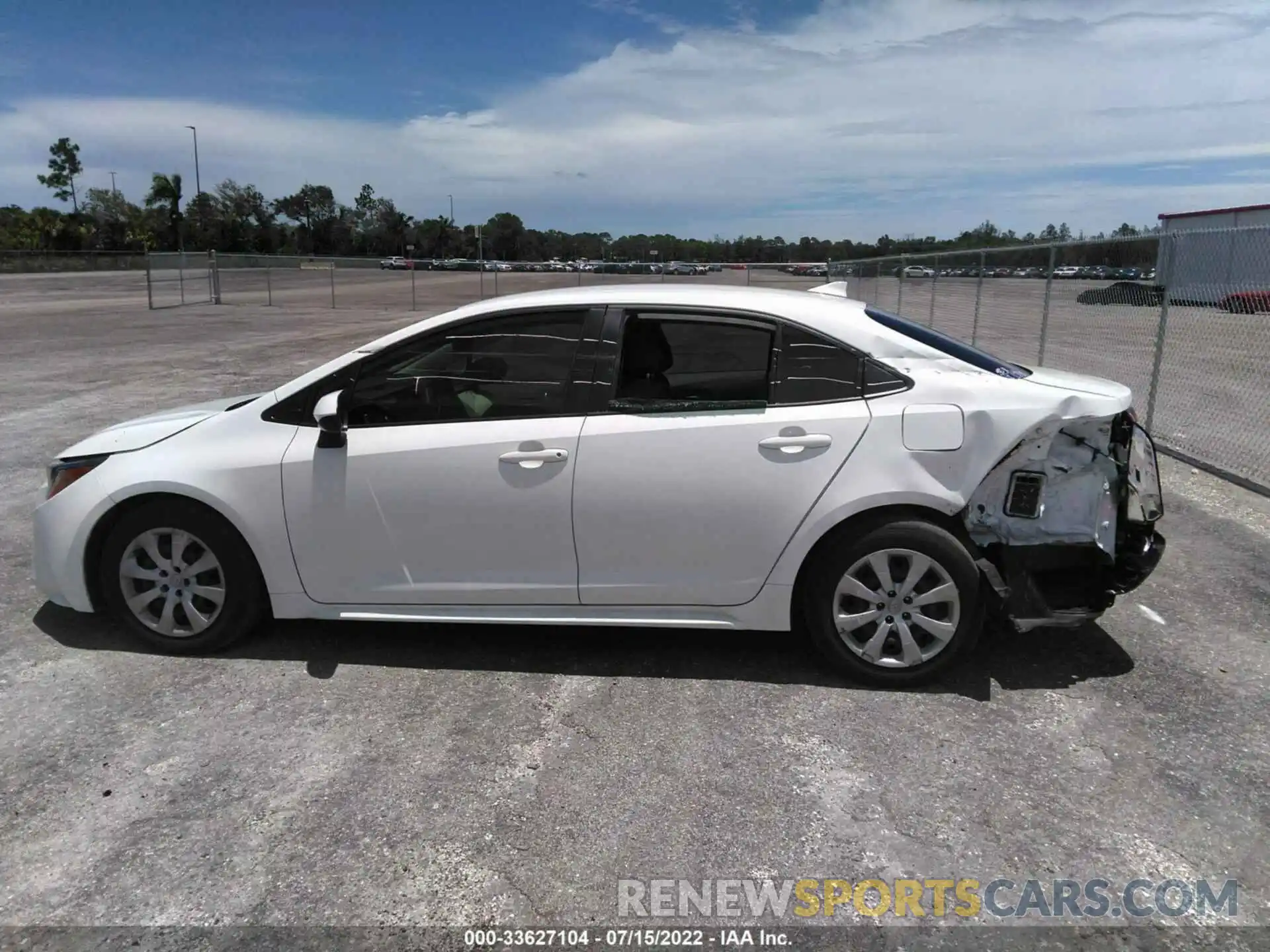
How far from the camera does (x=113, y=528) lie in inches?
161

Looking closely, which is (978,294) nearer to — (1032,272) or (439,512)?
(1032,272)

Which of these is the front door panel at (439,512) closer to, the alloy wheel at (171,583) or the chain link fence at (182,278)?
the alloy wheel at (171,583)

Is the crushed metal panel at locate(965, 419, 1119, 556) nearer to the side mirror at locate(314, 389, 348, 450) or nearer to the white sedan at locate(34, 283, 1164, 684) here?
the white sedan at locate(34, 283, 1164, 684)

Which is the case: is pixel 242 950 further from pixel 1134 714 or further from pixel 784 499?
pixel 1134 714

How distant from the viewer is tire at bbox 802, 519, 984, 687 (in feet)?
12.0

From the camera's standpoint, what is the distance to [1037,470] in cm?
374

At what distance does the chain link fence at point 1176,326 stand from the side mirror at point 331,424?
6.61 m

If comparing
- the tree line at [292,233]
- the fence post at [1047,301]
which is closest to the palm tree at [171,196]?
the tree line at [292,233]

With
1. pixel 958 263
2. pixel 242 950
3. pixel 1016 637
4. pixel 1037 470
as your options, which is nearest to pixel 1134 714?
pixel 1016 637

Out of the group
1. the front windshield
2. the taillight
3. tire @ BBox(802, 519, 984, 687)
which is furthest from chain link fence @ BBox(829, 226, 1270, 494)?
the taillight

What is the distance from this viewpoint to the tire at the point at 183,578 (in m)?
3.99

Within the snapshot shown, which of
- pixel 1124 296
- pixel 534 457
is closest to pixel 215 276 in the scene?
pixel 1124 296

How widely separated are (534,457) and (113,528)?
1988 mm

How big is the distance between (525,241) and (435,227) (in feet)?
121
